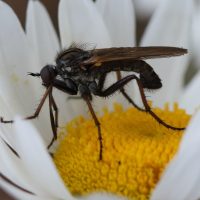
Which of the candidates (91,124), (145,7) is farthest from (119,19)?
(145,7)

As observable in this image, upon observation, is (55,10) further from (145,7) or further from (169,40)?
(169,40)

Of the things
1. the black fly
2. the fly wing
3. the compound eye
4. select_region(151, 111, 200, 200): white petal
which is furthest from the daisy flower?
the fly wing

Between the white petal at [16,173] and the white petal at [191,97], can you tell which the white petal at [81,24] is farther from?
the white petal at [16,173]

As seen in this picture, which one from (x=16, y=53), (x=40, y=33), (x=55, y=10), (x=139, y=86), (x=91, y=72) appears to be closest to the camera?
(x=139, y=86)

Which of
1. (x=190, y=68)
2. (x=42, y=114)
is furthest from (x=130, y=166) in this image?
(x=190, y=68)

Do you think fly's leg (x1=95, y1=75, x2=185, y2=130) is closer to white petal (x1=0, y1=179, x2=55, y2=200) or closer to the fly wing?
the fly wing

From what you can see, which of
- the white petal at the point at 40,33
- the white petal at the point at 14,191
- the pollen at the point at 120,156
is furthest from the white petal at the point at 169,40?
the white petal at the point at 14,191
